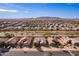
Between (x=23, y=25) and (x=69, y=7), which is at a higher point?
(x=69, y=7)

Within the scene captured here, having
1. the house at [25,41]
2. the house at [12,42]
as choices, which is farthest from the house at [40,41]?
the house at [12,42]

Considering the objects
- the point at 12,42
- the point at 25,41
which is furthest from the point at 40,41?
the point at 12,42

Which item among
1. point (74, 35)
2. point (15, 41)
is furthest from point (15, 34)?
point (74, 35)

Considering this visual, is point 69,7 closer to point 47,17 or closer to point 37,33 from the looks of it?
point 47,17

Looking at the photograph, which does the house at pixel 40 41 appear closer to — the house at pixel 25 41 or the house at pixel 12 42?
the house at pixel 25 41

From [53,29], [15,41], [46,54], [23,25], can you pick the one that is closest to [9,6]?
[23,25]

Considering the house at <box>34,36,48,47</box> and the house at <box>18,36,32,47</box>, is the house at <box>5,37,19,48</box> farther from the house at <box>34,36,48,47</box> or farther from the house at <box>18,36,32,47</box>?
the house at <box>34,36,48,47</box>

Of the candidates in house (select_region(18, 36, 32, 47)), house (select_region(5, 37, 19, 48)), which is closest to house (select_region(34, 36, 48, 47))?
house (select_region(18, 36, 32, 47))

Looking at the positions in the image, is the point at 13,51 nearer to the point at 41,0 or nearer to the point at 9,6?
the point at 9,6

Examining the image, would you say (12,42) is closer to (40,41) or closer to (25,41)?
(25,41)

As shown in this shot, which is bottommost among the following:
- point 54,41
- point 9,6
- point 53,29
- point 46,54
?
point 46,54
